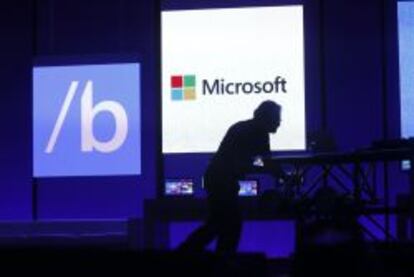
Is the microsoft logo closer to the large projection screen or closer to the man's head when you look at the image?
the large projection screen

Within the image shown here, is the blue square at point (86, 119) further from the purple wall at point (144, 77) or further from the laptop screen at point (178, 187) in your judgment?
the laptop screen at point (178, 187)

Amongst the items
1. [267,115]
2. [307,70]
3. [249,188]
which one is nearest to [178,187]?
[249,188]

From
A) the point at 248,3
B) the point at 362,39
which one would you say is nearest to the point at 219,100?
the point at 248,3

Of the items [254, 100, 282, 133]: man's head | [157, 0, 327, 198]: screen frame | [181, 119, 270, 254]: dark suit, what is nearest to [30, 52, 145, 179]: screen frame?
[157, 0, 327, 198]: screen frame

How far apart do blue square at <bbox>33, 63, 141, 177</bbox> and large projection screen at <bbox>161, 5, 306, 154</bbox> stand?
295 mm

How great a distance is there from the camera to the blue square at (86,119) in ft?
20.1

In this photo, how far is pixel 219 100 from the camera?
242 inches

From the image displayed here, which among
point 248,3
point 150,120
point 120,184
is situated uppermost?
point 248,3

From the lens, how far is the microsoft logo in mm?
6172

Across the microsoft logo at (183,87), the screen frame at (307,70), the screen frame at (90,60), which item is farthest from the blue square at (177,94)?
the screen frame at (90,60)

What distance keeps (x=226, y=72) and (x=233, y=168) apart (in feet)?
6.04

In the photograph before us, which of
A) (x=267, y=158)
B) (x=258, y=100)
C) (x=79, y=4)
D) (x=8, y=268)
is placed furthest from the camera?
(x=79, y=4)

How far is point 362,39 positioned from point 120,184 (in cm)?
234

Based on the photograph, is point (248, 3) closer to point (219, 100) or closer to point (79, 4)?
point (219, 100)
